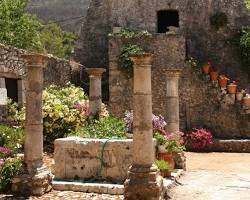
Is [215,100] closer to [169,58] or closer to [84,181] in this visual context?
[169,58]

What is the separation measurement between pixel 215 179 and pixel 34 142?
4.17 m

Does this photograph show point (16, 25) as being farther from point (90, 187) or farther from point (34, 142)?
point (90, 187)

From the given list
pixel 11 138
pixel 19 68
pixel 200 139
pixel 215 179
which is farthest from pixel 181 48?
pixel 11 138

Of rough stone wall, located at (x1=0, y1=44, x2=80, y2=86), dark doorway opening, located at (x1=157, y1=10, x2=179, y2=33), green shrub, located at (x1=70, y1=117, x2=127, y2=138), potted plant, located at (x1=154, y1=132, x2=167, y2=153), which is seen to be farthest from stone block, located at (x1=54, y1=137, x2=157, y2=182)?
dark doorway opening, located at (x1=157, y1=10, x2=179, y2=33)

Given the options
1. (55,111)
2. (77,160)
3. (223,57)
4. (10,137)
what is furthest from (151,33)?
(77,160)

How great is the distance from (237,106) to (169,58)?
10.8ft

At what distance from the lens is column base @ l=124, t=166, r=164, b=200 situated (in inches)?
279

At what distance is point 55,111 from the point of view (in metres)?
11.6

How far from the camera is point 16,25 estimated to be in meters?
23.2

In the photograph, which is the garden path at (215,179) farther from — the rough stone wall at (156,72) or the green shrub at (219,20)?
the green shrub at (219,20)

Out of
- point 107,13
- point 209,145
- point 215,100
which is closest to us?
point 209,145

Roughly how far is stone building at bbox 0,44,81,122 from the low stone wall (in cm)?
415

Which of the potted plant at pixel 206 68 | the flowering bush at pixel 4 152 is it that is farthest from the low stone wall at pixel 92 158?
the potted plant at pixel 206 68

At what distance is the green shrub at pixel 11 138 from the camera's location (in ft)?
34.9
